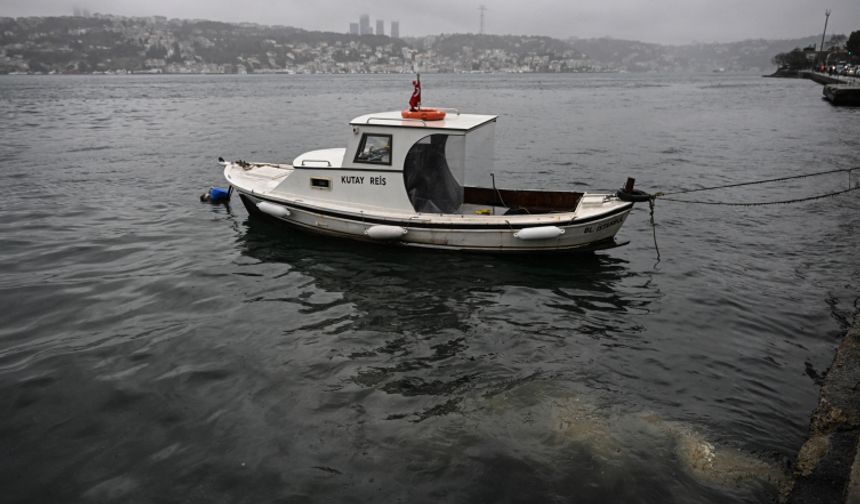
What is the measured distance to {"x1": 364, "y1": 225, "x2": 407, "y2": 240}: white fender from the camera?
12219 mm

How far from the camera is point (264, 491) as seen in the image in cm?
587

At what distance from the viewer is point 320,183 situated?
519 inches

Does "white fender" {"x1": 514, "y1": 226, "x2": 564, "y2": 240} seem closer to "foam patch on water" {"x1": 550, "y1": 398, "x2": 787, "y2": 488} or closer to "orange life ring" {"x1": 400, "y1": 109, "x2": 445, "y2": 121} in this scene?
"orange life ring" {"x1": 400, "y1": 109, "x2": 445, "y2": 121}

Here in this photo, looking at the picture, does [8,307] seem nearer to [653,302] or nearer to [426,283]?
[426,283]

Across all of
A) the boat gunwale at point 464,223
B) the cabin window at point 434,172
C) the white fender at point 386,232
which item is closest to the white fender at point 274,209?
the boat gunwale at point 464,223

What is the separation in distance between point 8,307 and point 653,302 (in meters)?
12.2

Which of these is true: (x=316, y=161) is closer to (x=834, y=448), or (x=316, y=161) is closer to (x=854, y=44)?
(x=834, y=448)

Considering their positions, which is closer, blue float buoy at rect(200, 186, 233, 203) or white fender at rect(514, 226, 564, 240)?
white fender at rect(514, 226, 564, 240)

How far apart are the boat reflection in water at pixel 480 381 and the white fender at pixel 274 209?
119 cm

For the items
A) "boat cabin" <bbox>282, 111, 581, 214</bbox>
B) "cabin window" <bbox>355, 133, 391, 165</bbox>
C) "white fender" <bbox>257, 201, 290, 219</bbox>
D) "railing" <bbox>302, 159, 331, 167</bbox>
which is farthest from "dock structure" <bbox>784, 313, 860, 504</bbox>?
"white fender" <bbox>257, 201, 290, 219</bbox>

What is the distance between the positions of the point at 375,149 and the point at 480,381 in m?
6.39

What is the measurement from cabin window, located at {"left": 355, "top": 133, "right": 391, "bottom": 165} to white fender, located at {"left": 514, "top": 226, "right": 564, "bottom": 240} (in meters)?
3.42

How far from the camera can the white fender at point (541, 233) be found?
37.9ft

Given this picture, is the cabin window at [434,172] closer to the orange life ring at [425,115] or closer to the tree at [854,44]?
the orange life ring at [425,115]
